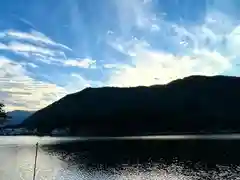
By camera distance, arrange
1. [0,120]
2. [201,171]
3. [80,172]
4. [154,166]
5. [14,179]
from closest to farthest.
Result: [0,120] < [14,179] < [201,171] < [80,172] < [154,166]

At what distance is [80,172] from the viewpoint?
265ft

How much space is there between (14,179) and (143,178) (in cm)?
2245

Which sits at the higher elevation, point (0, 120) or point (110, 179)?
point (0, 120)

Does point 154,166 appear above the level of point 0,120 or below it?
below

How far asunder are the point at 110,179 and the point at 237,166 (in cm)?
2738

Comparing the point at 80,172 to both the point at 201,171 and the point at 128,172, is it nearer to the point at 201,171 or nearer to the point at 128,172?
the point at 128,172

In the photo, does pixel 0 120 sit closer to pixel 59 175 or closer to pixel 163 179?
pixel 59 175

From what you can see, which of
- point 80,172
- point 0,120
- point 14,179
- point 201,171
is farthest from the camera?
point 80,172

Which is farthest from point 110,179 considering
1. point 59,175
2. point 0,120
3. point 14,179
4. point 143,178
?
point 0,120

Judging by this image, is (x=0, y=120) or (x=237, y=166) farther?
(x=237, y=166)

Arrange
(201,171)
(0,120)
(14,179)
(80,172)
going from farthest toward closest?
(80,172) < (201,171) < (14,179) < (0,120)

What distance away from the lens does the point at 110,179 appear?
69688mm

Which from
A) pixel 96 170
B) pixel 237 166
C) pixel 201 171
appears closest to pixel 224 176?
pixel 201 171

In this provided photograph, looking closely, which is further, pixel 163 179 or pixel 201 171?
pixel 201 171
